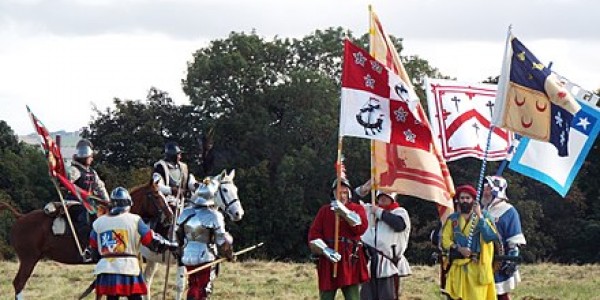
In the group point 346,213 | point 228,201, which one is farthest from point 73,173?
point 346,213

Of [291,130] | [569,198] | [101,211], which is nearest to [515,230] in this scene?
[101,211]

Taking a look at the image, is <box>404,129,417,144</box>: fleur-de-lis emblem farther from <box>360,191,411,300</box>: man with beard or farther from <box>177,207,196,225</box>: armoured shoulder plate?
<box>177,207,196,225</box>: armoured shoulder plate

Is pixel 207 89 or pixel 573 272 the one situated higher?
pixel 207 89

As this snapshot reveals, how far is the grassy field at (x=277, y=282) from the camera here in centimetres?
1695

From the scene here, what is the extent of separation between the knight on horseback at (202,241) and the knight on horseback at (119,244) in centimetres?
80

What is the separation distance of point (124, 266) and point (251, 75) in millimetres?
38387

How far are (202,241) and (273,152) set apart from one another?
116 ft

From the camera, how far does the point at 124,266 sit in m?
11.8

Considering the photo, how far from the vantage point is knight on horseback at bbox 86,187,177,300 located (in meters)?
11.7

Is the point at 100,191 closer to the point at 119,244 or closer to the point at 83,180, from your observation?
the point at 83,180

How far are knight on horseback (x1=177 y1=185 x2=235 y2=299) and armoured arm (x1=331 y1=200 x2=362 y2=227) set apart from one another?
1748 millimetres

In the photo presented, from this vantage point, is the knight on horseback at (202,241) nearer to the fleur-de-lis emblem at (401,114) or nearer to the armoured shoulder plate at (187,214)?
the armoured shoulder plate at (187,214)

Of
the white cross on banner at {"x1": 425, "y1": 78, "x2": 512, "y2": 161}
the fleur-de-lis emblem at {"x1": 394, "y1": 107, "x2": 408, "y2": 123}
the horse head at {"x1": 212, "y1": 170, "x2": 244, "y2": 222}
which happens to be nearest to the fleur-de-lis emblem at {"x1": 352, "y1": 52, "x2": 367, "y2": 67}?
the fleur-de-lis emblem at {"x1": 394, "y1": 107, "x2": 408, "y2": 123}

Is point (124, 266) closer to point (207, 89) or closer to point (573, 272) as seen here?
point (573, 272)
